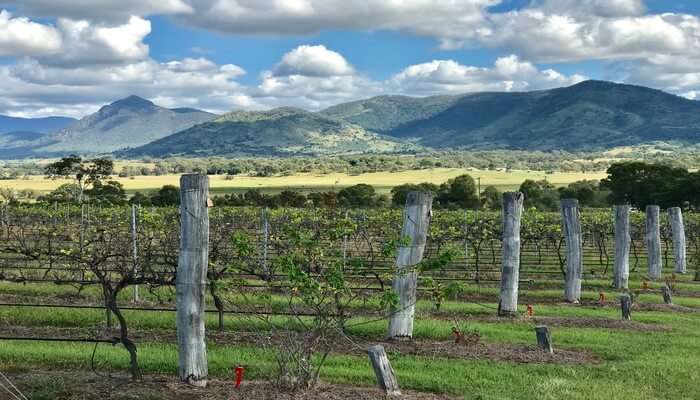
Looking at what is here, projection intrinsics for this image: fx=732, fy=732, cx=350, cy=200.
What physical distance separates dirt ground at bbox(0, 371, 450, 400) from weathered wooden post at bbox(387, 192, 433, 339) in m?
3.87

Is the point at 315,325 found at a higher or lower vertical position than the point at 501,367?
higher

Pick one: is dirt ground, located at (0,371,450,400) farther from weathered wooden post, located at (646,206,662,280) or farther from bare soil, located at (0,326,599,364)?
weathered wooden post, located at (646,206,662,280)

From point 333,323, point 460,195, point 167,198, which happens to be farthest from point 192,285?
point 460,195

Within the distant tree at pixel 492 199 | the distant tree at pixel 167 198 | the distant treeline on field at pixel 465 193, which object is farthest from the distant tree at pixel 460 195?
the distant tree at pixel 167 198

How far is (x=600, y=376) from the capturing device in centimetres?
1096

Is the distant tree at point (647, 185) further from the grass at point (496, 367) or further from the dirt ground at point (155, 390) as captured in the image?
the dirt ground at point (155, 390)

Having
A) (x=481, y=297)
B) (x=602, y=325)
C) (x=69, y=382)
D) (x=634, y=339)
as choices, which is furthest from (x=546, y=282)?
(x=69, y=382)

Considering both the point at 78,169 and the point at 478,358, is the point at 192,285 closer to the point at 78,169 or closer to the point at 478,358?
the point at 478,358

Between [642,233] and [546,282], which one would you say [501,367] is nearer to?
[546,282]

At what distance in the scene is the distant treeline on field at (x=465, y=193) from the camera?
60.6 metres

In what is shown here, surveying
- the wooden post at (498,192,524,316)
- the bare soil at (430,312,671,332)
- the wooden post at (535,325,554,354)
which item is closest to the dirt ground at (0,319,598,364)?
the wooden post at (535,325,554,354)

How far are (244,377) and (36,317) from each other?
6.96 m

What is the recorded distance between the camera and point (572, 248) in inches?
786

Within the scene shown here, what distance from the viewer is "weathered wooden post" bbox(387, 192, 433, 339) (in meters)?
13.5
